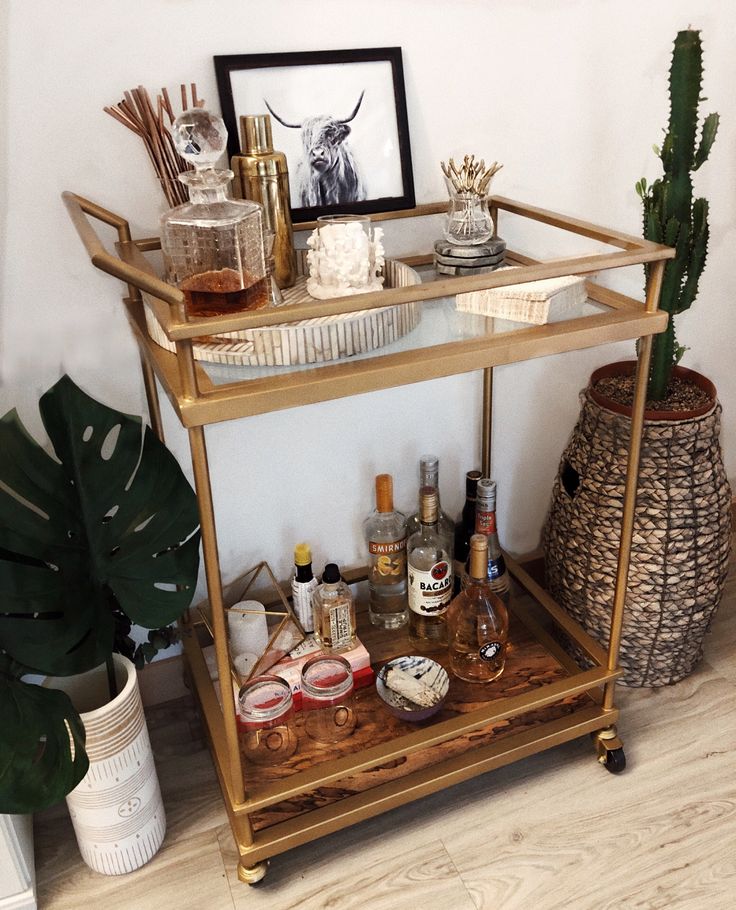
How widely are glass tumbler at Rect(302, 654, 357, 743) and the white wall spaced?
0.83 feet

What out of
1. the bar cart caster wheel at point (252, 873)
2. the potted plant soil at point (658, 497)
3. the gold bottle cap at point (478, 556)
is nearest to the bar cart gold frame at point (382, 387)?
the bar cart caster wheel at point (252, 873)

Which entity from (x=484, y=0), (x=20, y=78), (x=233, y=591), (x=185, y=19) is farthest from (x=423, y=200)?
(x=233, y=591)

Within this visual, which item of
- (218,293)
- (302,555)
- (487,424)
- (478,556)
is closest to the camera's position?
(218,293)

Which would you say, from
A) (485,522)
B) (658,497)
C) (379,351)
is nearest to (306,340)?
(379,351)

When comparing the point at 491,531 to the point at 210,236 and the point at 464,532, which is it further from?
the point at 210,236

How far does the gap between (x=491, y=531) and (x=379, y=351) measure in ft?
1.90

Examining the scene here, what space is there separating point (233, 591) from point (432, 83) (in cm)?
92

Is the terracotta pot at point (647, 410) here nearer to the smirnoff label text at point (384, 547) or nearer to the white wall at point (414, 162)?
the white wall at point (414, 162)

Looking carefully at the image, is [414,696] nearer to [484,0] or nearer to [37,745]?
[37,745]

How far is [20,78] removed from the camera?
105 cm

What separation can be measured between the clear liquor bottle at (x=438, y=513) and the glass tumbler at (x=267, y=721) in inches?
15.3

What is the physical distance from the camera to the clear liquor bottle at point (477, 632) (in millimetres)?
1368

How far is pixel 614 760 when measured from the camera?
1350 mm

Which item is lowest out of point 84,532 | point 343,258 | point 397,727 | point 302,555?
point 397,727
